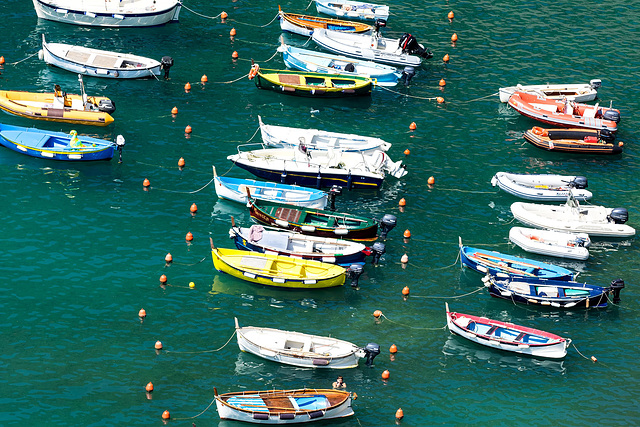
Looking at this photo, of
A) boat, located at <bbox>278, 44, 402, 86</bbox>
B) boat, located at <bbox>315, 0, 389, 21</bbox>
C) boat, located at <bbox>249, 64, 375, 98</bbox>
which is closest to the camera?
boat, located at <bbox>249, 64, 375, 98</bbox>

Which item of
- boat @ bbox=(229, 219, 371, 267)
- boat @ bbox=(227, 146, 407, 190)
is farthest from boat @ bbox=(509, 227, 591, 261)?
boat @ bbox=(229, 219, 371, 267)

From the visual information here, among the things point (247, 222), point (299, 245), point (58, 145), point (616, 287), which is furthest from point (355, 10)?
point (616, 287)

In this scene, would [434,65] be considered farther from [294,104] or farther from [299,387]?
[299,387]

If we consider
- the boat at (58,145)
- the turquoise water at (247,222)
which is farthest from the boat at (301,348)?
the boat at (58,145)

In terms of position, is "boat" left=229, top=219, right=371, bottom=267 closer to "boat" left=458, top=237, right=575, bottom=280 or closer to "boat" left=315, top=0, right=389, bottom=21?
"boat" left=458, top=237, right=575, bottom=280

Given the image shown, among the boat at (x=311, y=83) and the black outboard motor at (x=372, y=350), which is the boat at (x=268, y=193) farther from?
the black outboard motor at (x=372, y=350)

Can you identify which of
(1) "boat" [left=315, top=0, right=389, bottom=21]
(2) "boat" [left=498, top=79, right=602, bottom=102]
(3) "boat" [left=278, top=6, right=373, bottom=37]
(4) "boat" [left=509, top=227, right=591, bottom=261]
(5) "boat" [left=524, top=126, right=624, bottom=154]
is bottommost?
(4) "boat" [left=509, top=227, right=591, bottom=261]

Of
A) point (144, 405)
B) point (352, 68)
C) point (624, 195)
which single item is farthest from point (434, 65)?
point (144, 405)
